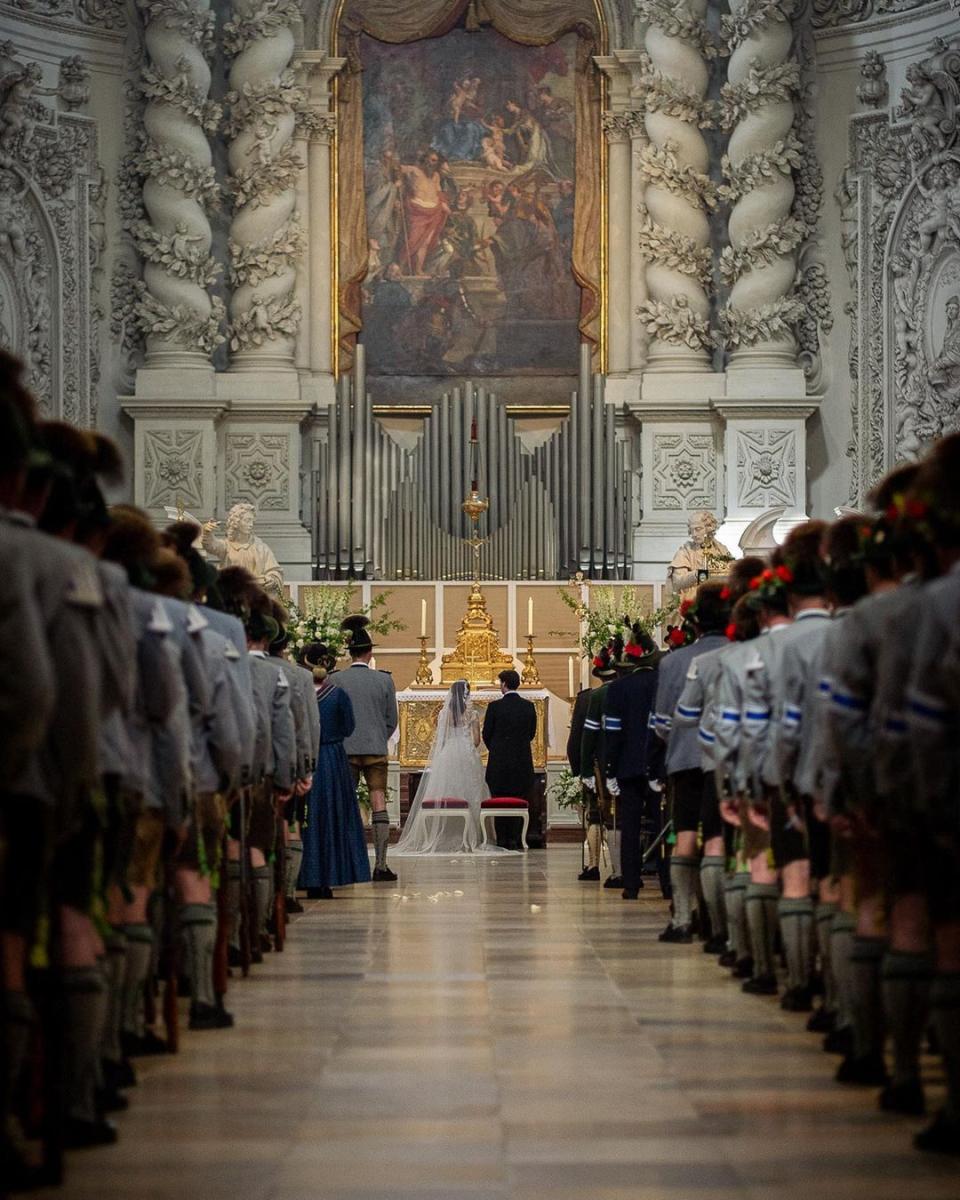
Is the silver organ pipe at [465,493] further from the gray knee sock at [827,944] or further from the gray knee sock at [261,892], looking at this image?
the gray knee sock at [827,944]

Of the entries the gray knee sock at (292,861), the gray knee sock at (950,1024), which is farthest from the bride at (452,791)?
the gray knee sock at (950,1024)

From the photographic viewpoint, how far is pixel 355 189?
2362cm

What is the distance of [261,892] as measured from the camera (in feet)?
34.7

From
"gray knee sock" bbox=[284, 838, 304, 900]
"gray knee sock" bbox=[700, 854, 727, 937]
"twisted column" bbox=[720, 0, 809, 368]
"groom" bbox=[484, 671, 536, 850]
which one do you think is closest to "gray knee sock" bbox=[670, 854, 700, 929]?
"gray knee sock" bbox=[700, 854, 727, 937]

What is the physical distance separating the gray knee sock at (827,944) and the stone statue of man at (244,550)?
11694mm

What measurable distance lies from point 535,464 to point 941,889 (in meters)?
17.6

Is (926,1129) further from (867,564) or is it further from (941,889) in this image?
(867,564)

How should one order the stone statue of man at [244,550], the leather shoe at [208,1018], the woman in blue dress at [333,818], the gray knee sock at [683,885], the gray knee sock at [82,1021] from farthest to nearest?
the stone statue of man at [244,550]
the woman in blue dress at [333,818]
the gray knee sock at [683,885]
the leather shoe at [208,1018]
the gray knee sock at [82,1021]

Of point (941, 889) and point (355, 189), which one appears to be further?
point (355, 189)

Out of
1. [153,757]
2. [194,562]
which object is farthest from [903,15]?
[153,757]

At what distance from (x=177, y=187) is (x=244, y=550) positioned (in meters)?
4.60

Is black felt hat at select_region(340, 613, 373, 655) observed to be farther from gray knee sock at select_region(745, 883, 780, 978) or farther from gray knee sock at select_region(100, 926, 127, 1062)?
gray knee sock at select_region(100, 926, 127, 1062)

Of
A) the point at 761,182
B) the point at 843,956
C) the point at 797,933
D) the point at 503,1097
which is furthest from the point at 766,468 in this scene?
the point at 503,1097

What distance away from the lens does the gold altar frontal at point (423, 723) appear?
19.7m
